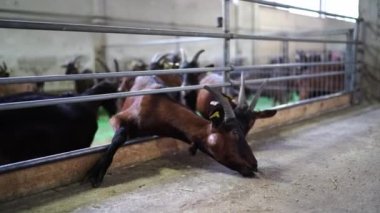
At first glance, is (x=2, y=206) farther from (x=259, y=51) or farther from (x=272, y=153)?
(x=259, y=51)

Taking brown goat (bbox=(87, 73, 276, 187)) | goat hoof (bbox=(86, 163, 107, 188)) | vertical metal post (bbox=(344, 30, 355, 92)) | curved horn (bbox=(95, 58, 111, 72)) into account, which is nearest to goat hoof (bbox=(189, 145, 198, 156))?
brown goat (bbox=(87, 73, 276, 187))

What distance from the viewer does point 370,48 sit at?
248 inches

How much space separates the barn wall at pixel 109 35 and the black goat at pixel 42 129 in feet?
13.3

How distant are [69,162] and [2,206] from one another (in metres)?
0.50

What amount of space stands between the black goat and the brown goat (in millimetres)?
493

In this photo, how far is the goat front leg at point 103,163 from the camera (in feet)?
8.46

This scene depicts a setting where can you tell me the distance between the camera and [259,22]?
13.6 metres

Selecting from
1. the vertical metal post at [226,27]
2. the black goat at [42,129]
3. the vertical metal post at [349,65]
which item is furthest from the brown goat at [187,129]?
the vertical metal post at [349,65]

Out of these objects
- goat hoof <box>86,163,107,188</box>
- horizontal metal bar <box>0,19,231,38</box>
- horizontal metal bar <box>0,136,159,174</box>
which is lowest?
goat hoof <box>86,163,107,188</box>

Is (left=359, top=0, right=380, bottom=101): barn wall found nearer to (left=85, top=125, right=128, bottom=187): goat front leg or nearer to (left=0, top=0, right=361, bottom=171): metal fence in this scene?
(left=0, top=0, right=361, bottom=171): metal fence

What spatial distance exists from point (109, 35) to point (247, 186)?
7484 mm

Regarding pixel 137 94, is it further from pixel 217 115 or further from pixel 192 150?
pixel 192 150

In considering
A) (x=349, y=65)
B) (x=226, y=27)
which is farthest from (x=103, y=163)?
(x=349, y=65)

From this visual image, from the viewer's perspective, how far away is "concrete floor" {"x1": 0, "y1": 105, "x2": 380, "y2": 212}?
2.18 metres
